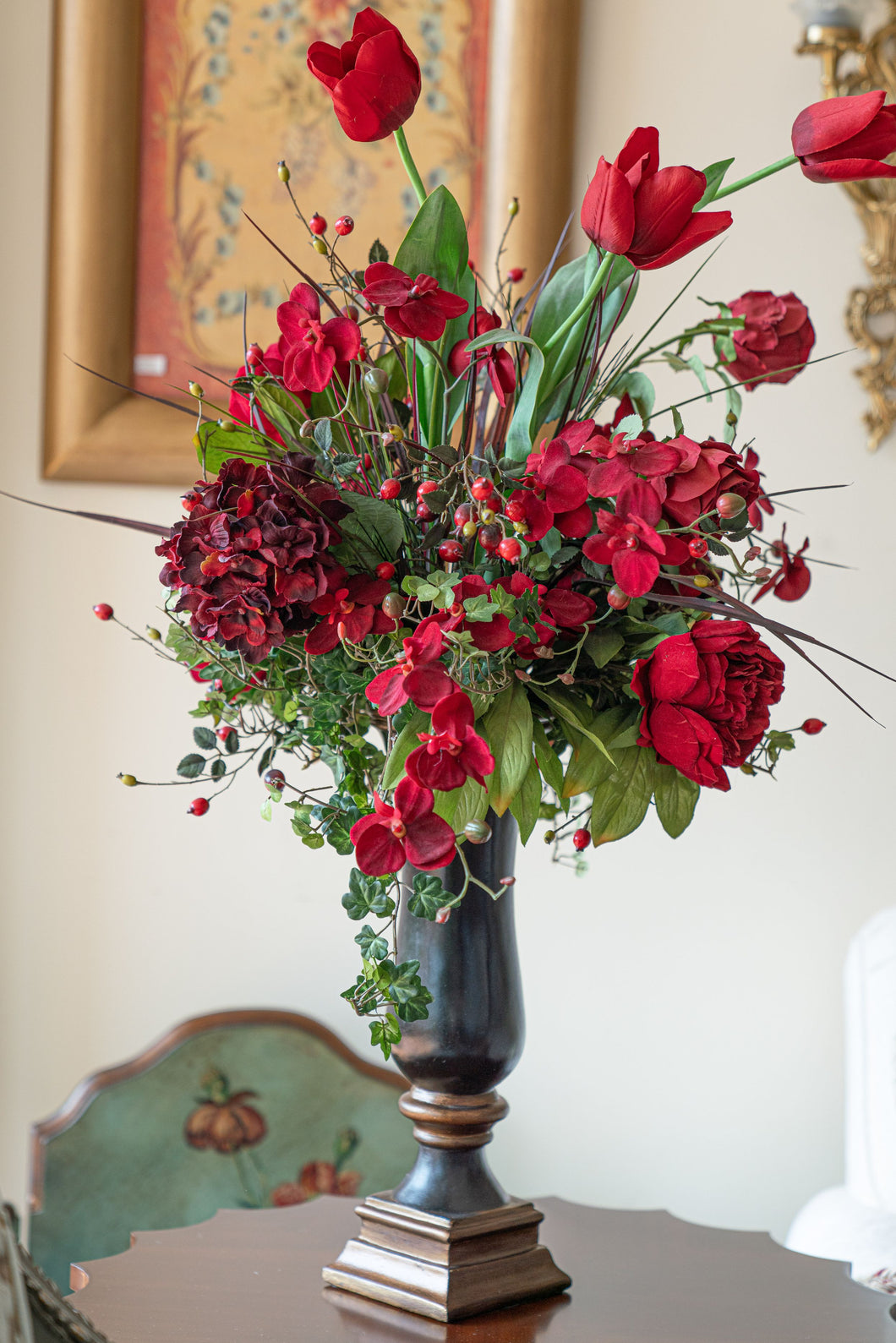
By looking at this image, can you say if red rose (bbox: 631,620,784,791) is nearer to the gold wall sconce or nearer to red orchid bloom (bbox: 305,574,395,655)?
red orchid bloom (bbox: 305,574,395,655)

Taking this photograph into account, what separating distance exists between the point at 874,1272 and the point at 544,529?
886mm

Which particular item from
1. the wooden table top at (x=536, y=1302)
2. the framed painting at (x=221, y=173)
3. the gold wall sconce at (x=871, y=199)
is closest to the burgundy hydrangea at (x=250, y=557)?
the wooden table top at (x=536, y=1302)

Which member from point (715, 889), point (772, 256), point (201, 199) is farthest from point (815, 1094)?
point (201, 199)

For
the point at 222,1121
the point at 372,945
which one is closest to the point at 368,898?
the point at 372,945

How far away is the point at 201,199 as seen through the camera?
5.39 ft

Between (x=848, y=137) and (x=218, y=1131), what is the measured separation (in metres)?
1.28

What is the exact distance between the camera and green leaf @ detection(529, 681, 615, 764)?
793mm

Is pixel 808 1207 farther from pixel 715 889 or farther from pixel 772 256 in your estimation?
pixel 772 256

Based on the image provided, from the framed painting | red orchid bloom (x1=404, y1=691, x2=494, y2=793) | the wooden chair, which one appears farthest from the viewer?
the framed painting

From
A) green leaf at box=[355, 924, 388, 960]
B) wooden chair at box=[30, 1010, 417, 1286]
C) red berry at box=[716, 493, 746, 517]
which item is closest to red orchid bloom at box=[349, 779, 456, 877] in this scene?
green leaf at box=[355, 924, 388, 960]

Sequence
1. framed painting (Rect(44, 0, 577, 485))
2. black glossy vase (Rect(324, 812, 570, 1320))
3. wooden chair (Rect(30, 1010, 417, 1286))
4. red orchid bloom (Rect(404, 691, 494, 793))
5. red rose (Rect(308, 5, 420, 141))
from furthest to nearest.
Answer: framed painting (Rect(44, 0, 577, 485)) < wooden chair (Rect(30, 1010, 417, 1286)) < black glossy vase (Rect(324, 812, 570, 1320)) < red rose (Rect(308, 5, 420, 141)) < red orchid bloom (Rect(404, 691, 494, 793))

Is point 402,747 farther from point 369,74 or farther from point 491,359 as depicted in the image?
point 369,74

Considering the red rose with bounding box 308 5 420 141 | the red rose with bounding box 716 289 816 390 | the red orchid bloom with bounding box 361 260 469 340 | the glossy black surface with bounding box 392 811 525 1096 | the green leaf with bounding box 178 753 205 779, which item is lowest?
the glossy black surface with bounding box 392 811 525 1096

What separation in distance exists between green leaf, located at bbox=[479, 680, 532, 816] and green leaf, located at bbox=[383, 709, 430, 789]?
37mm
